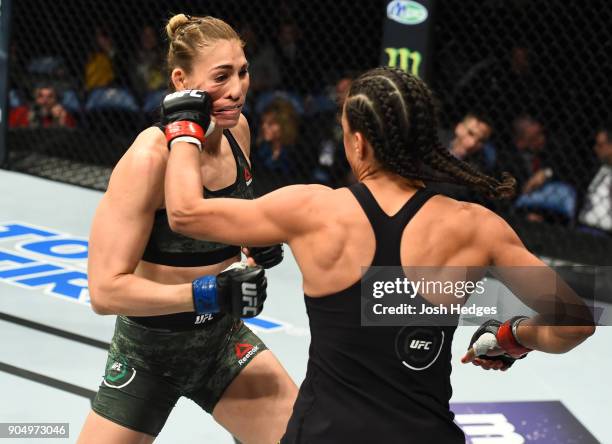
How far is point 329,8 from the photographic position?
635 cm

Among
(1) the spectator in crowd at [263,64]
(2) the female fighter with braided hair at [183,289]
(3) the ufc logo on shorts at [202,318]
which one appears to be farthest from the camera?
(1) the spectator in crowd at [263,64]

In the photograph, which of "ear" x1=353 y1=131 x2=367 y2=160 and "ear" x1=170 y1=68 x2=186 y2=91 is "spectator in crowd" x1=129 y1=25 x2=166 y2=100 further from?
"ear" x1=353 y1=131 x2=367 y2=160

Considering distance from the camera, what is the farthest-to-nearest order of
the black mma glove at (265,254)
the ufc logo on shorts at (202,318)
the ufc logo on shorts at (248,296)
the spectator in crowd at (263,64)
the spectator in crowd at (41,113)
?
the spectator in crowd at (41,113)
the spectator in crowd at (263,64)
the black mma glove at (265,254)
the ufc logo on shorts at (202,318)
the ufc logo on shorts at (248,296)

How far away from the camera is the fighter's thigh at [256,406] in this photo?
7.96ft

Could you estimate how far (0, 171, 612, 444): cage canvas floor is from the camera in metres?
3.31

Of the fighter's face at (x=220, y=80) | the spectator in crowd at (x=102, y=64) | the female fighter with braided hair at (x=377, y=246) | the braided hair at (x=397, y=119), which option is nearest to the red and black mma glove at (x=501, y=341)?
the female fighter with braided hair at (x=377, y=246)

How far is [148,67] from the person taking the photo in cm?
686

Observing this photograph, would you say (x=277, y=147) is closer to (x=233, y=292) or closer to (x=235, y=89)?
(x=235, y=89)

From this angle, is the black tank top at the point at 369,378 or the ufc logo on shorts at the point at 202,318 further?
the ufc logo on shorts at the point at 202,318

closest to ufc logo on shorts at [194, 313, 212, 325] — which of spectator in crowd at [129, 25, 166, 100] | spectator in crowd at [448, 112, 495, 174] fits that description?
spectator in crowd at [448, 112, 495, 174]

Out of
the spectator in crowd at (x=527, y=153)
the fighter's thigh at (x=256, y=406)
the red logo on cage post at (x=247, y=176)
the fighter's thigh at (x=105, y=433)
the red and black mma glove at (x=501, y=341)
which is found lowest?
the spectator in crowd at (x=527, y=153)

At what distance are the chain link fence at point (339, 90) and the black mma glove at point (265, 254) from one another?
97.4 inches

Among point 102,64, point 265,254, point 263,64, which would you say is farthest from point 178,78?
point 102,64

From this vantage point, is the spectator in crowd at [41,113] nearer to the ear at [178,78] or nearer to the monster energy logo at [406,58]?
the monster energy logo at [406,58]
